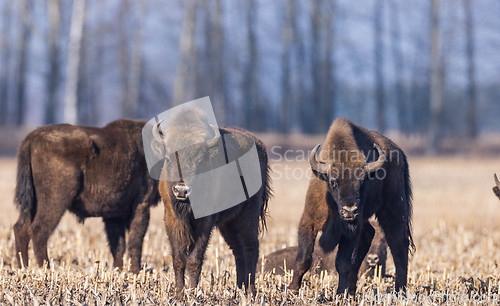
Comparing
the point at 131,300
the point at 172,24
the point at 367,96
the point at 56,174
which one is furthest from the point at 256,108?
the point at 367,96

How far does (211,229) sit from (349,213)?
5.31 feet

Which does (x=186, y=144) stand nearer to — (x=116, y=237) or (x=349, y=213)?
(x=349, y=213)

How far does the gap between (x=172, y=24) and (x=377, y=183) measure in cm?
4907

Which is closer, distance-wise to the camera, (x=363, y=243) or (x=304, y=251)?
(x=304, y=251)

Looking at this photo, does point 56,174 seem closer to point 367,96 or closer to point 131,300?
point 131,300

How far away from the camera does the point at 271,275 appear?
8.70 metres

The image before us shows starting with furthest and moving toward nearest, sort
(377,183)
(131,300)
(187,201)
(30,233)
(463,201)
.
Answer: (463,201)
(30,233)
(377,183)
(187,201)
(131,300)

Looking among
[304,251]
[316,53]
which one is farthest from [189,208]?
[316,53]

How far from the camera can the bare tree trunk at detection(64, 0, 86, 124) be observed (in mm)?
24578

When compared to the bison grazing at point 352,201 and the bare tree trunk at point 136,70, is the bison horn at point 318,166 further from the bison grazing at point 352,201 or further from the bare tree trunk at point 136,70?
the bare tree trunk at point 136,70

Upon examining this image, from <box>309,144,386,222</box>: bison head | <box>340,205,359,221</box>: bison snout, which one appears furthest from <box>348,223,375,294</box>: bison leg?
<box>340,205,359,221</box>: bison snout

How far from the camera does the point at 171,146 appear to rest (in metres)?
7.45

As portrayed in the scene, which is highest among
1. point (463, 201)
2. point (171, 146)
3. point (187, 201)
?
point (171, 146)

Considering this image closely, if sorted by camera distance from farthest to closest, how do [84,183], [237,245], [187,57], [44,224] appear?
[187,57] → [84,183] → [44,224] → [237,245]
